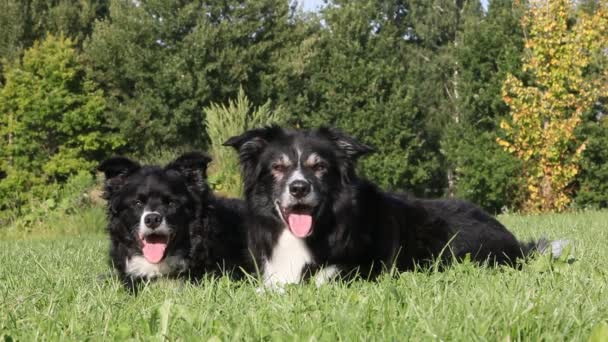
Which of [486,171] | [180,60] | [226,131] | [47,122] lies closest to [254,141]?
[226,131]

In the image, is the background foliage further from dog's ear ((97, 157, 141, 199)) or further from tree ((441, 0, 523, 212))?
dog's ear ((97, 157, 141, 199))

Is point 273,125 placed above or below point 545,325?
above

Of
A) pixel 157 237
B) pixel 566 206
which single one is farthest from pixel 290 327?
pixel 566 206

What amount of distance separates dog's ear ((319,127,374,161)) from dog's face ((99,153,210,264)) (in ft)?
4.22

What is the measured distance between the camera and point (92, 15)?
1682 inches

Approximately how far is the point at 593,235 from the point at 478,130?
2436cm

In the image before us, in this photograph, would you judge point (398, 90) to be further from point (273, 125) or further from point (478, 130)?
point (273, 125)

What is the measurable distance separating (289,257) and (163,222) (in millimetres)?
1123

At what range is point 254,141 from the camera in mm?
5273

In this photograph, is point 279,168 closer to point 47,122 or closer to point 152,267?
point 152,267

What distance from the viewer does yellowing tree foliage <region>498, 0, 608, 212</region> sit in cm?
2119

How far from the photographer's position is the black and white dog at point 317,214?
5043 millimetres

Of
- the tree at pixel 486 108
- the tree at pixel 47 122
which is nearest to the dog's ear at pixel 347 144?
the tree at pixel 486 108

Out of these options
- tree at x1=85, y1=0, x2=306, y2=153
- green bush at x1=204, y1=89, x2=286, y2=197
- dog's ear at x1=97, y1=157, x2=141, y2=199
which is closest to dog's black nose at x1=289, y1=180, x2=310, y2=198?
dog's ear at x1=97, y1=157, x2=141, y2=199
